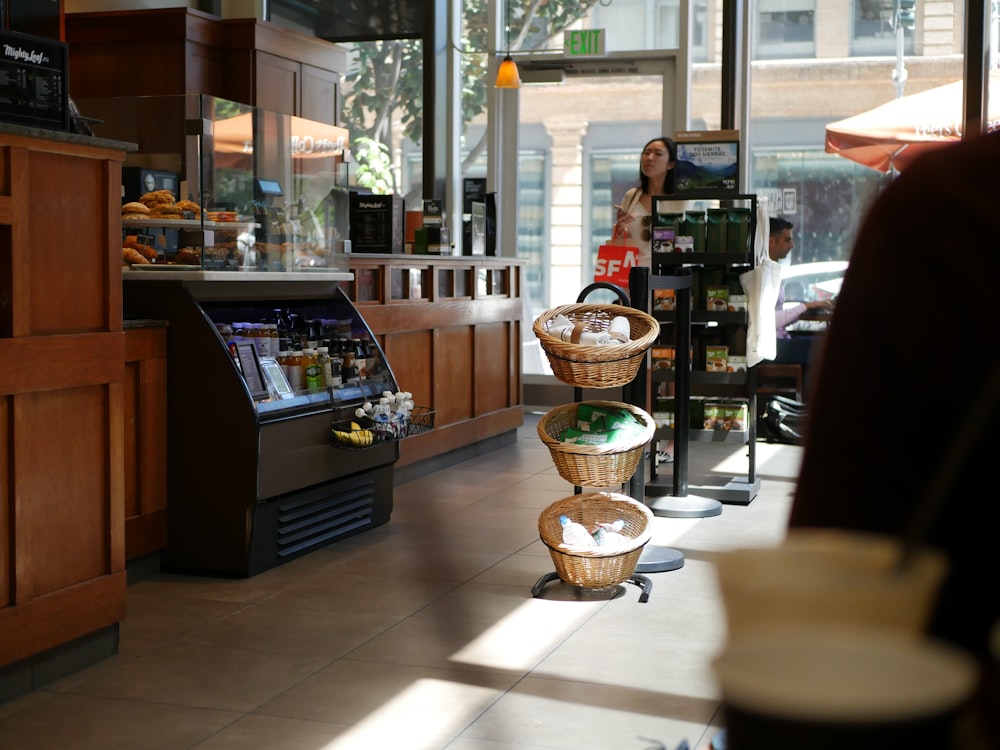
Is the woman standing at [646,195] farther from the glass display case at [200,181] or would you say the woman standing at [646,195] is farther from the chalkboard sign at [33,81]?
the chalkboard sign at [33,81]

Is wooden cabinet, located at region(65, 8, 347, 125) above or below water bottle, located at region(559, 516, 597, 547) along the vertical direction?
above

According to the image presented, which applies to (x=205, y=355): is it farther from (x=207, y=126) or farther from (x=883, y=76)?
(x=883, y=76)

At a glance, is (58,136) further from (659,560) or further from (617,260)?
(617,260)

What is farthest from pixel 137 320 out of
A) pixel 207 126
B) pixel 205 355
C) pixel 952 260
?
pixel 952 260

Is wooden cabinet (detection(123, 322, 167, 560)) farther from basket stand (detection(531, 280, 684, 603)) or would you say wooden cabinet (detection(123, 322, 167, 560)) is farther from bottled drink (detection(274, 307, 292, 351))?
basket stand (detection(531, 280, 684, 603))

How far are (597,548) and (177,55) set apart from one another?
16.7 feet

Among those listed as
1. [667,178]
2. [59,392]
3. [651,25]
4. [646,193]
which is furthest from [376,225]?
[651,25]

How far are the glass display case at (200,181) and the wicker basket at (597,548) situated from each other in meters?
1.60

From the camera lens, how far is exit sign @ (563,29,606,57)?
390 inches

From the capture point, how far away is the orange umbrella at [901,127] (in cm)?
872

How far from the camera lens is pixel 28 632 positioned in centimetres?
333

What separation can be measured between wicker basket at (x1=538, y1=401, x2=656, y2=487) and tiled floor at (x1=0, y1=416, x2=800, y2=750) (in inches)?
17.3

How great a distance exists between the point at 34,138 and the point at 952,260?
3110mm

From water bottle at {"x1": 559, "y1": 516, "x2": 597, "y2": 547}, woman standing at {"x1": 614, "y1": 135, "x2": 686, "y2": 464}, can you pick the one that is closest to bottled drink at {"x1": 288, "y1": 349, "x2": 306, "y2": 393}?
water bottle at {"x1": 559, "y1": 516, "x2": 597, "y2": 547}
